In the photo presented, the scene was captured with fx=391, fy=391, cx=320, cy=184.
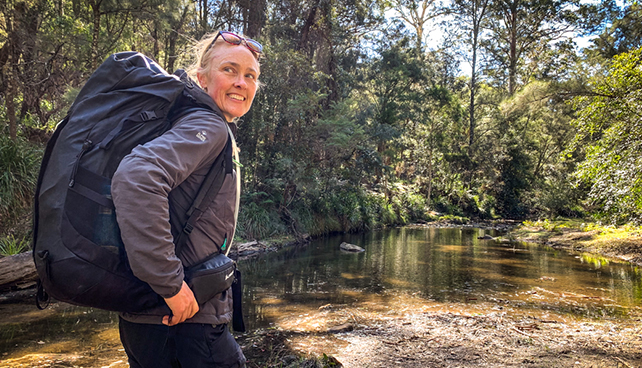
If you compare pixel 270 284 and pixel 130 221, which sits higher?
pixel 130 221

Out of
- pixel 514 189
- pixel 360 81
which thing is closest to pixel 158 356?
pixel 360 81

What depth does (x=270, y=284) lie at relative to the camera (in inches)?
269

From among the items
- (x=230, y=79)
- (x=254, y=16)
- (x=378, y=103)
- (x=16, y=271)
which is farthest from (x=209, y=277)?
(x=378, y=103)

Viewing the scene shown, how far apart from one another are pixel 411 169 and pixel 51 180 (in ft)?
93.3

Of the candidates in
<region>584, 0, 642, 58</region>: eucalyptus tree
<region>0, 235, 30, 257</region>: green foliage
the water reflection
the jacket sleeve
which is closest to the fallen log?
<region>0, 235, 30, 257</region>: green foliage

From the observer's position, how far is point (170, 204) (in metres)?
1.35

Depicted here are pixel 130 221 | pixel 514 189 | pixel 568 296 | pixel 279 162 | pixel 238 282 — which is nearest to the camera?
pixel 130 221

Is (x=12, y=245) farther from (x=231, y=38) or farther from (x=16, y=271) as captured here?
(x=231, y=38)

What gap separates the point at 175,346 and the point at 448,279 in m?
6.87

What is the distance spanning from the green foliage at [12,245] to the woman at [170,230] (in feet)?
21.1

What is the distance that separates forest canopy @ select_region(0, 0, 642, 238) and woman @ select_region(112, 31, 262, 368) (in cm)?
101

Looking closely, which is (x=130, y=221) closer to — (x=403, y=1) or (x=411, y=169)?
(x=411, y=169)

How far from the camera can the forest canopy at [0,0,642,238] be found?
783cm

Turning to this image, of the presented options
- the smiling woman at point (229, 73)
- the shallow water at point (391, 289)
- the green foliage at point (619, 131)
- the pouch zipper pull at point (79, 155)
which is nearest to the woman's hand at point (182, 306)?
the pouch zipper pull at point (79, 155)
